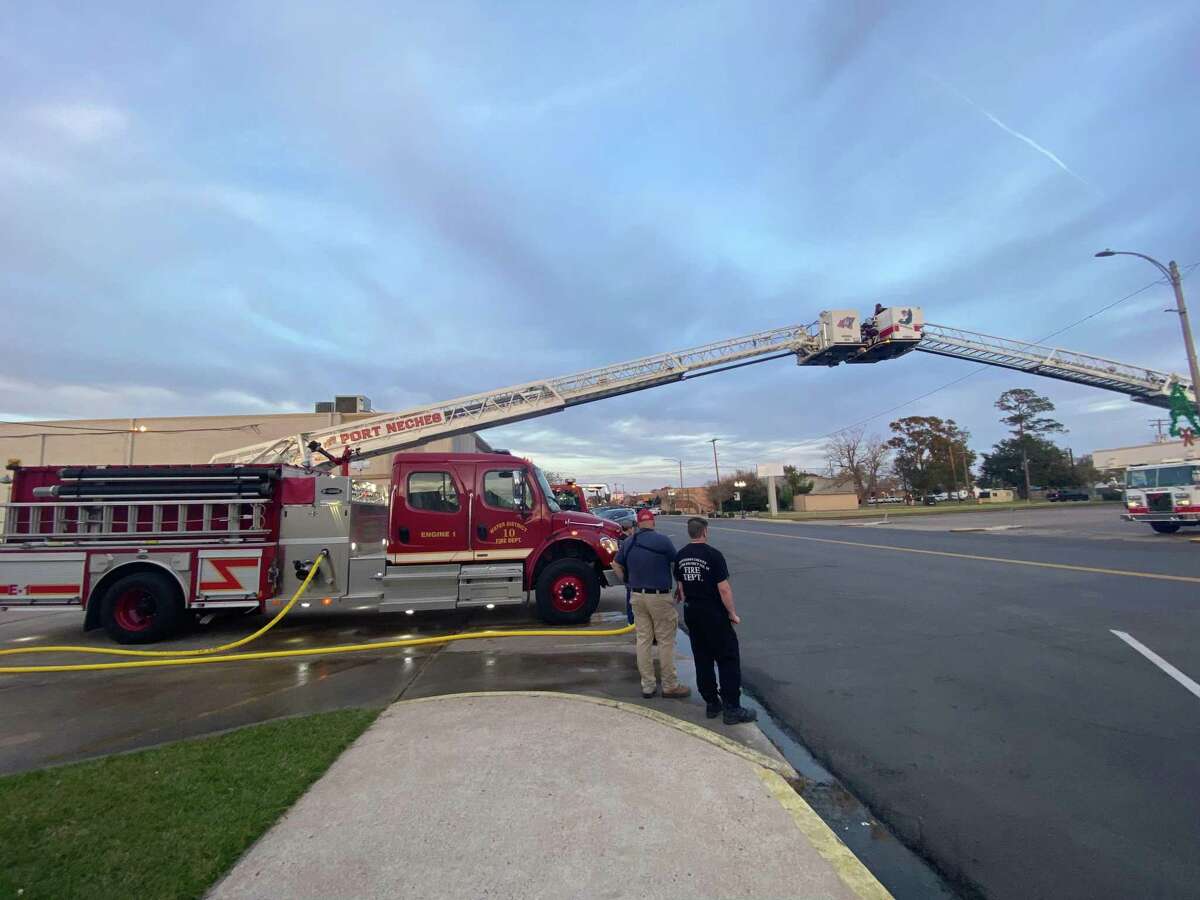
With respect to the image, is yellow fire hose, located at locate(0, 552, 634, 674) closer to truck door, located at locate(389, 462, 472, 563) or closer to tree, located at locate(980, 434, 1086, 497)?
truck door, located at locate(389, 462, 472, 563)

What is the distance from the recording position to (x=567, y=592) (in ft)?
30.9

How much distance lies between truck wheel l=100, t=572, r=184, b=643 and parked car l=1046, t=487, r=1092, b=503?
84124mm

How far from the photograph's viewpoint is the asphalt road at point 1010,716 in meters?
3.27

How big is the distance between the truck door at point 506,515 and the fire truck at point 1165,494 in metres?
24.6

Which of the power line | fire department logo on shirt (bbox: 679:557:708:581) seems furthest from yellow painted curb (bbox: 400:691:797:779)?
the power line

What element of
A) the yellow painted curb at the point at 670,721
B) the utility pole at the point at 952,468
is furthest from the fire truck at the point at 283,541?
the utility pole at the point at 952,468

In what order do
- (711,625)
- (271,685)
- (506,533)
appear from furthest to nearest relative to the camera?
(506,533) < (271,685) < (711,625)

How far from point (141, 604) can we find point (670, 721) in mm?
8126

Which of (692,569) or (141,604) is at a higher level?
(692,569)

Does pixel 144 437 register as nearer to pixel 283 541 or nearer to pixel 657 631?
pixel 283 541

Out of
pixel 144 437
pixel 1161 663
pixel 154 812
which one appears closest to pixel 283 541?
pixel 154 812

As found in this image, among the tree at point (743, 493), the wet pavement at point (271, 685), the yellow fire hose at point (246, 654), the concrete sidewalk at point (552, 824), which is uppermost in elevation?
the tree at point (743, 493)

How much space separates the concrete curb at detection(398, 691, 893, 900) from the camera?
2.90 m

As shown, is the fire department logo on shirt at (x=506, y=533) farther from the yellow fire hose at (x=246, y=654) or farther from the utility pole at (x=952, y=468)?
the utility pole at (x=952, y=468)
